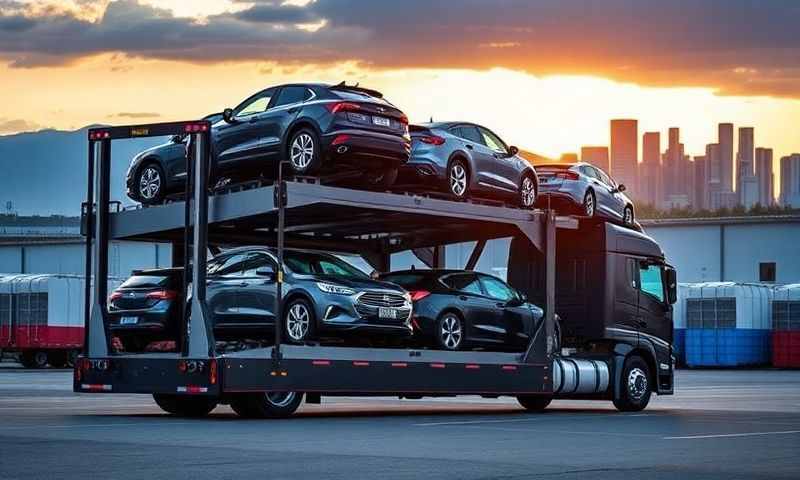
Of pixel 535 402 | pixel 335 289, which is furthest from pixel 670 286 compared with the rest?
pixel 335 289

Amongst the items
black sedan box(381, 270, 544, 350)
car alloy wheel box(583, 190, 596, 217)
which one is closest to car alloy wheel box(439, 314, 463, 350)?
black sedan box(381, 270, 544, 350)

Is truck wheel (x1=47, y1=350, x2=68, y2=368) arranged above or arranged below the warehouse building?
below

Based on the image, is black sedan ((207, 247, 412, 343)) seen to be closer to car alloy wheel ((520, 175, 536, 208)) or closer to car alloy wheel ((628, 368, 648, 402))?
car alloy wheel ((520, 175, 536, 208))

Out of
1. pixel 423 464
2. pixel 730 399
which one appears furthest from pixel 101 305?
pixel 730 399

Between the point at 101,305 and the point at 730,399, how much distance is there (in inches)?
555

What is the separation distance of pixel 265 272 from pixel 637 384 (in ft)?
24.9

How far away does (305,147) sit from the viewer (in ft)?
66.2

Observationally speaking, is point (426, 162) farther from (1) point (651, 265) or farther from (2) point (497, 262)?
(2) point (497, 262)

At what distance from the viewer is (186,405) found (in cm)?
2162

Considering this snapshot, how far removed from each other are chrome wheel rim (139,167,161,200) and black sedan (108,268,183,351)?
117cm

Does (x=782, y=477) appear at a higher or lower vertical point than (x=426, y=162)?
lower

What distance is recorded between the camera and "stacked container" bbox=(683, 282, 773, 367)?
2373 inches

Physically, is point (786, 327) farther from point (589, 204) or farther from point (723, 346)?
point (589, 204)

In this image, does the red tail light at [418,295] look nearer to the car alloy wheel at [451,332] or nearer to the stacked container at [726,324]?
the car alloy wheel at [451,332]
